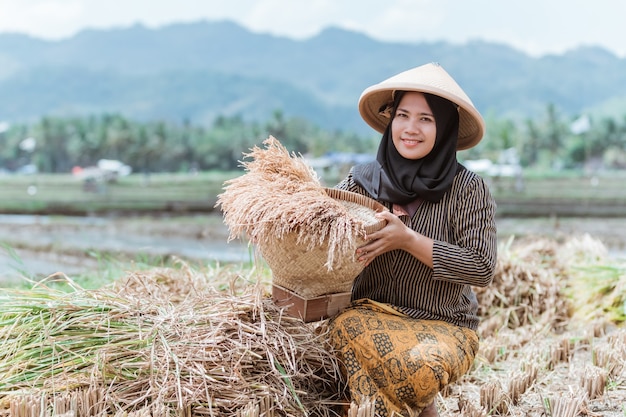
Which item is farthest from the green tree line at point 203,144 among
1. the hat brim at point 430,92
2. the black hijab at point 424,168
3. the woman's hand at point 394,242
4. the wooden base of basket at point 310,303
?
the woman's hand at point 394,242

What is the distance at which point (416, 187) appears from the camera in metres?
2.12

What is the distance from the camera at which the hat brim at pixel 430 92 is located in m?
2.10

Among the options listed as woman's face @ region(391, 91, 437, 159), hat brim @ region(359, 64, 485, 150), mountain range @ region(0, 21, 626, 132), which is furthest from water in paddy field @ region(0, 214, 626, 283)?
woman's face @ region(391, 91, 437, 159)

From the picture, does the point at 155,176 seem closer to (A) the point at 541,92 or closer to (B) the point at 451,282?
(B) the point at 451,282

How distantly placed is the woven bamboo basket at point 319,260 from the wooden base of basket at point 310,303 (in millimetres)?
17

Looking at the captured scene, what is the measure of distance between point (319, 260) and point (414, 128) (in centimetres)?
57

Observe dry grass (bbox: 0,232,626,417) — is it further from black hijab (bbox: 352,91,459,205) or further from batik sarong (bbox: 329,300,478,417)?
black hijab (bbox: 352,91,459,205)

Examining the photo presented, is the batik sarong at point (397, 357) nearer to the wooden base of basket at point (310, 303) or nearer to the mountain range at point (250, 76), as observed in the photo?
the wooden base of basket at point (310, 303)

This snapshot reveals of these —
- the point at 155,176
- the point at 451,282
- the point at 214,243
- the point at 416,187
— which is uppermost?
the point at 416,187

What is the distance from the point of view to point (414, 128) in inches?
83.9

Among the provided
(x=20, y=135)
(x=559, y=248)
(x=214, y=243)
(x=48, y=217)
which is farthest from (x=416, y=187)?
(x=20, y=135)

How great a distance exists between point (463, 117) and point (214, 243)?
7201 millimetres

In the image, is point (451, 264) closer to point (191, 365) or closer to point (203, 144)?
point (191, 365)

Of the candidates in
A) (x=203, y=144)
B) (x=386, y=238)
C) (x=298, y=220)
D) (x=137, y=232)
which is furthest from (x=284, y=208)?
(x=203, y=144)
